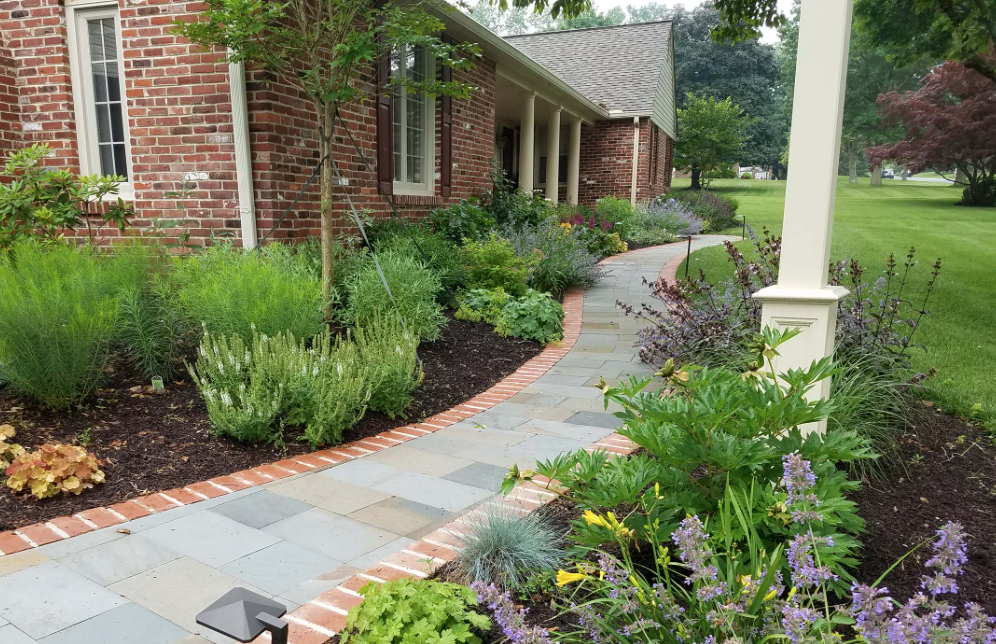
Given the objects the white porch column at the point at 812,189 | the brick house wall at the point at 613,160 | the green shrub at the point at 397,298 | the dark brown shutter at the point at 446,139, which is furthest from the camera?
the brick house wall at the point at 613,160

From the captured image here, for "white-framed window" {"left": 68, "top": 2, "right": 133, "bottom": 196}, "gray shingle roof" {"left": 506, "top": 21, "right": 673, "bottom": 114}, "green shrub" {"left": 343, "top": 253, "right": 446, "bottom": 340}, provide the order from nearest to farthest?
"green shrub" {"left": 343, "top": 253, "right": 446, "bottom": 340}
"white-framed window" {"left": 68, "top": 2, "right": 133, "bottom": 196}
"gray shingle roof" {"left": 506, "top": 21, "right": 673, "bottom": 114}

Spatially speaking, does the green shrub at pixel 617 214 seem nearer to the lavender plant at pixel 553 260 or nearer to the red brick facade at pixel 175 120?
the lavender plant at pixel 553 260

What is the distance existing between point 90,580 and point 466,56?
27.9 ft

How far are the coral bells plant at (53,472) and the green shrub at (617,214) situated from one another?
12.6 meters

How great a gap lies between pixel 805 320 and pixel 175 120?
5612mm

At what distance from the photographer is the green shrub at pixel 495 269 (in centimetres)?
683

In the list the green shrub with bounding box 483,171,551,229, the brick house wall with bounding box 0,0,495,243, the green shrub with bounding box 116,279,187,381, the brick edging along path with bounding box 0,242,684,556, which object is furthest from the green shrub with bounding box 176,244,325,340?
the green shrub with bounding box 483,171,551,229

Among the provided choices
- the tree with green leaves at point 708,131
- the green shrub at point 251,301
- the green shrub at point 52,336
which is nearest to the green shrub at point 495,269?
the green shrub at point 251,301

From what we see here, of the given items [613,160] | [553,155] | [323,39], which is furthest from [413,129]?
[613,160]

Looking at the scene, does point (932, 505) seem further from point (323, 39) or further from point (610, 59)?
point (610, 59)

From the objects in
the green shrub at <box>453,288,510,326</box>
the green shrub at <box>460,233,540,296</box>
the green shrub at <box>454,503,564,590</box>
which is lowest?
the green shrub at <box>454,503,564,590</box>

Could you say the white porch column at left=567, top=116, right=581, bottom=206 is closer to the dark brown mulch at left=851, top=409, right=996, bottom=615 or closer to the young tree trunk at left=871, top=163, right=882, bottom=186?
the dark brown mulch at left=851, top=409, right=996, bottom=615

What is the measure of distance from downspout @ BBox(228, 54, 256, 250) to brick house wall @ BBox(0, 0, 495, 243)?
7cm

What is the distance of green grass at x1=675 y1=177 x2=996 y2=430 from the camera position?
4297 mm
